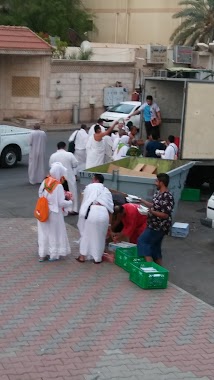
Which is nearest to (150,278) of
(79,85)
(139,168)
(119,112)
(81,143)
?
(139,168)

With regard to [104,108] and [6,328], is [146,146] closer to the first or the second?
[6,328]

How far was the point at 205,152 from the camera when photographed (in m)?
16.1

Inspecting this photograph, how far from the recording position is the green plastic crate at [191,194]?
16.7m

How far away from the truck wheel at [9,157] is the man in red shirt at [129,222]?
8.64 meters

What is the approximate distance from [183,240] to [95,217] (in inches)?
114

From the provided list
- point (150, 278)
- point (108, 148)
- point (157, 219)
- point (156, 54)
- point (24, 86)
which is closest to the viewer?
point (150, 278)

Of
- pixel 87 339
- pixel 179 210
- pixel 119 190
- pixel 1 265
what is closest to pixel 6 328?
pixel 87 339

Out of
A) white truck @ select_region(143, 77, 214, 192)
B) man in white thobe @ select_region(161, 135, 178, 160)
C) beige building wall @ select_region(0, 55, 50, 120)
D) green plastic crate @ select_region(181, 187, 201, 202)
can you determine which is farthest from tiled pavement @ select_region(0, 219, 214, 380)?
beige building wall @ select_region(0, 55, 50, 120)

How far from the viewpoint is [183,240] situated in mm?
13062

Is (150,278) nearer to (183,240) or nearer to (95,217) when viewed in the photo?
(95,217)

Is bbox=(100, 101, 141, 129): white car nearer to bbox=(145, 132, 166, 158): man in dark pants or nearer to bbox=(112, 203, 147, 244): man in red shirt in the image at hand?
bbox=(145, 132, 166, 158): man in dark pants

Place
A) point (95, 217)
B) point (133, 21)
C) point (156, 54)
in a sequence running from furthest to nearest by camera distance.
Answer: point (133, 21)
point (156, 54)
point (95, 217)

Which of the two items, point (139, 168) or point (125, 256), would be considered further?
point (139, 168)

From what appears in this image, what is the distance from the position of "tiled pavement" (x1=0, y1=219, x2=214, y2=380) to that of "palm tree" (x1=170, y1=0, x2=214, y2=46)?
108 feet
